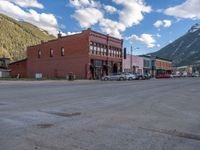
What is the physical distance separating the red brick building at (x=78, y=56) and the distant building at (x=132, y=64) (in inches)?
177

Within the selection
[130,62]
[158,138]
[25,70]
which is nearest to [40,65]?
[25,70]

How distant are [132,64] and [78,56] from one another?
930 inches

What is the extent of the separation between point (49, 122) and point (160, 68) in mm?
98721

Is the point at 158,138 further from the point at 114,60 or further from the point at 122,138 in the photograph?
the point at 114,60

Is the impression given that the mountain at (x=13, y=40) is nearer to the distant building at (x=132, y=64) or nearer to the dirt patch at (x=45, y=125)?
the distant building at (x=132, y=64)

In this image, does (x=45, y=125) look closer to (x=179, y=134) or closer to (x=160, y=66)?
(x=179, y=134)

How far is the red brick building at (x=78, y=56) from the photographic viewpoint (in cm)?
5978

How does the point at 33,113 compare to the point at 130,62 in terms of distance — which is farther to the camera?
the point at 130,62

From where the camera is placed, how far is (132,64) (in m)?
79.7

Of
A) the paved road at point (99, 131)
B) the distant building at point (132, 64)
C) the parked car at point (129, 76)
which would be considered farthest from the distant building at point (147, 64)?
the paved road at point (99, 131)

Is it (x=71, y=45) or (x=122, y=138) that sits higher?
(x=71, y=45)

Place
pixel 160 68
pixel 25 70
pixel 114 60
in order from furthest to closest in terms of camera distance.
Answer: pixel 160 68, pixel 25 70, pixel 114 60

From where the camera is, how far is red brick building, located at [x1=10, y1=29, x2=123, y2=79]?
59.8 m

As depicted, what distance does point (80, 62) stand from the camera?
2371 inches
